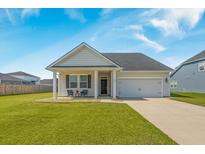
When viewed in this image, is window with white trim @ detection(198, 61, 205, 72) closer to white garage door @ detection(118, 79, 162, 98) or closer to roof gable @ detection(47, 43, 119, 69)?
white garage door @ detection(118, 79, 162, 98)

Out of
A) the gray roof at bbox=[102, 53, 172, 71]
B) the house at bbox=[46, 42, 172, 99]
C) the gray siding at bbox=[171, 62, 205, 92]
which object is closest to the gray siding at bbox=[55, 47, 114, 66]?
the house at bbox=[46, 42, 172, 99]

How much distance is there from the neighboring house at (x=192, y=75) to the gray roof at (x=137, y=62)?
1056 cm

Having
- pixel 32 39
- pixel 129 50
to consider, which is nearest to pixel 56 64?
pixel 32 39

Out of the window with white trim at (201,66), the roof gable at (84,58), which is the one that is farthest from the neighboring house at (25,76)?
the window with white trim at (201,66)

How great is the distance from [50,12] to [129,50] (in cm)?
1850

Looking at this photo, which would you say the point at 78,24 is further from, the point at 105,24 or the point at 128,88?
the point at 128,88

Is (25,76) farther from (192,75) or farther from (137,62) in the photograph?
(192,75)

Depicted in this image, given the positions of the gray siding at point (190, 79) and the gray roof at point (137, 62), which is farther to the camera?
the gray siding at point (190, 79)

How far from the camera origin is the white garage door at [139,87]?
2142 cm

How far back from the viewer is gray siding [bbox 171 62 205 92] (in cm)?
3002

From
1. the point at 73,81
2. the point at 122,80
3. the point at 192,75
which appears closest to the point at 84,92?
the point at 73,81

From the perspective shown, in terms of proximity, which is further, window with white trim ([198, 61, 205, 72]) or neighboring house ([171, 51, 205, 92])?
neighboring house ([171, 51, 205, 92])

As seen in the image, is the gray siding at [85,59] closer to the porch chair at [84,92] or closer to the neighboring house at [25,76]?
the porch chair at [84,92]

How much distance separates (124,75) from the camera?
21.5 metres
